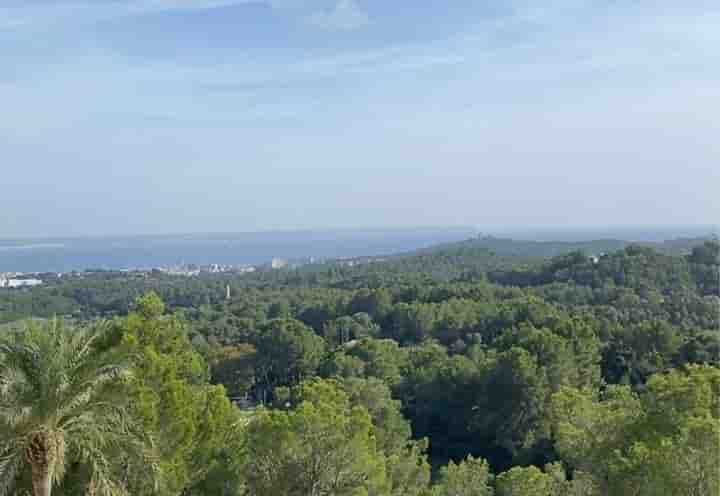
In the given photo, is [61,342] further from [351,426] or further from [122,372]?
[351,426]

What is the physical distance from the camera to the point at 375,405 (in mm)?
21078

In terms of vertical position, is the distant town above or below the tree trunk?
below

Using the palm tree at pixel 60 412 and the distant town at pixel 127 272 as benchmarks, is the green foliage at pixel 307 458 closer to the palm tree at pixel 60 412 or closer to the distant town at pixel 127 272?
the palm tree at pixel 60 412

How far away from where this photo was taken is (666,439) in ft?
30.5

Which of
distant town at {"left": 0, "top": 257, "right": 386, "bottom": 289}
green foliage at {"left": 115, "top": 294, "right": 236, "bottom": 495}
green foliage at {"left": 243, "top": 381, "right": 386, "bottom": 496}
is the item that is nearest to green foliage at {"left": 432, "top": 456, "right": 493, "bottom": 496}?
green foliage at {"left": 243, "top": 381, "right": 386, "bottom": 496}

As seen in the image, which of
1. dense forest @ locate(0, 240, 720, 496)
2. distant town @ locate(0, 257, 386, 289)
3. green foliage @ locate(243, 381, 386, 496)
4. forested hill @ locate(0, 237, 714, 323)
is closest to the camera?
dense forest @ locate(0, 240, 720, 496)

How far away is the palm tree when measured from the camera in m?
6.86

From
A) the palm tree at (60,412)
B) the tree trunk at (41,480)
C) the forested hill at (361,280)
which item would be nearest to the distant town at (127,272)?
the forested hill at (361,280)

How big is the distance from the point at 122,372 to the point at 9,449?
Answer: 1.35m

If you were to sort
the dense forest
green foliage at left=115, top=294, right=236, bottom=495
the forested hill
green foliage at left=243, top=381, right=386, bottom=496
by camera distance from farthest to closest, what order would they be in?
the forested hill → green foliage at left=243, top=381, right=386, bottom=496 → green foliage at left=115, top=294, right=236, bottom=495 → the dense forest

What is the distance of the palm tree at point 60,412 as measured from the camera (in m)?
6.86

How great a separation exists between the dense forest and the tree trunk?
1.0 inches

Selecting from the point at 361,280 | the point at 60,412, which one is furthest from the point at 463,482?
the point at 361,280

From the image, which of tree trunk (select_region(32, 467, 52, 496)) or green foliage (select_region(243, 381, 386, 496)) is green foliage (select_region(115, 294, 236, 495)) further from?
tree trunk (select_region(32, 467, 52, 496))
